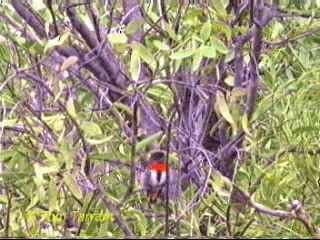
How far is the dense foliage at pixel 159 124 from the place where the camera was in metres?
0.94

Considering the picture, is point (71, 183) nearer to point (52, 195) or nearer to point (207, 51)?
point (52, 195)

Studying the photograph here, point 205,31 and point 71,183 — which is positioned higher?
point 205,31

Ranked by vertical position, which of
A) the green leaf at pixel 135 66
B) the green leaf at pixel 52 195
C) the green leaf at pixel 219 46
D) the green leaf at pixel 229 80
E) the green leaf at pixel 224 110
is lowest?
the green leaf at pixel 52 195

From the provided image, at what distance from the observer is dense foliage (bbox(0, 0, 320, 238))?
0.94 m

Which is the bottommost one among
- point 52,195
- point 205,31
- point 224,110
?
point 52,195

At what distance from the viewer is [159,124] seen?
114 centimetres

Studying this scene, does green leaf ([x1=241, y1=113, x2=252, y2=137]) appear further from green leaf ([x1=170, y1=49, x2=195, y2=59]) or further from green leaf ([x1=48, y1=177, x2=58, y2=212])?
green leaf ([x1=48, y1=177, x2=58, y2=212])

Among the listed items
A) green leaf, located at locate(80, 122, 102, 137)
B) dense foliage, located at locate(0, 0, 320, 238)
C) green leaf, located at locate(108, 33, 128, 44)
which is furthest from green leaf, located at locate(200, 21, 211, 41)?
green leaf, located at locate(80, 122, 102, 137)

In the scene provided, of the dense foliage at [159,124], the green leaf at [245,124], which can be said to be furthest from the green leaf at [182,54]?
the green leaf at [245,124]

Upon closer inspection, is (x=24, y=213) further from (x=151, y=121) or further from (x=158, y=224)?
(x=151, y=121)

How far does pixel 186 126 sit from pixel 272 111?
14 cm

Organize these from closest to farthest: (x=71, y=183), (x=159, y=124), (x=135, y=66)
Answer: (x=71, y=183), (x=135, y=66), (x=159, y=124)

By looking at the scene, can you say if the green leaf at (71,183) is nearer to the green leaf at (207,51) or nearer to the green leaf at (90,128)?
the green leaf at (90,128)

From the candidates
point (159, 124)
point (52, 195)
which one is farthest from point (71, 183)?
point (159, 124)
